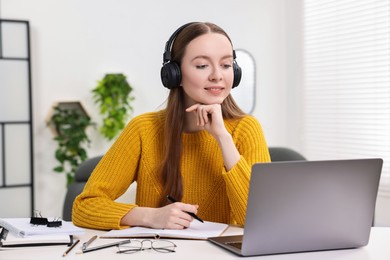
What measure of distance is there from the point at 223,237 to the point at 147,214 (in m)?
0.25

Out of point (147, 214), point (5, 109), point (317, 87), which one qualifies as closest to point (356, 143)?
point (317, 87)

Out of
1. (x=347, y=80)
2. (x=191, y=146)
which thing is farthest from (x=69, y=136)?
(x=191, y=146)

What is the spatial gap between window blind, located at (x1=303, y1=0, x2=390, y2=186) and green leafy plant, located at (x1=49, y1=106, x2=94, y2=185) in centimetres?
162

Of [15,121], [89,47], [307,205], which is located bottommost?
[307,205]

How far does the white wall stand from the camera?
12.7 ft

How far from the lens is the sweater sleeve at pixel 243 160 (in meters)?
1.63

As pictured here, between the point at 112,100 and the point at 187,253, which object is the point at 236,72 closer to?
the point at 187,253

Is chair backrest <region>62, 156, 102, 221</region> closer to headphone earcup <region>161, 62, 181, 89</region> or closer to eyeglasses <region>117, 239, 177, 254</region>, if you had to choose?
headphone earcup <region>161, 62, 181, 89</region>

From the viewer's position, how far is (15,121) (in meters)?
3.81

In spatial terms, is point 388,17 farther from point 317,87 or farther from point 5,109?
point 5,109

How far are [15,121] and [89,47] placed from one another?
0.70 m

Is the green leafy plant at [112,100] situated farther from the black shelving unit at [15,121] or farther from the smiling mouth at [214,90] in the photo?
the smiling mouth at [214,90]

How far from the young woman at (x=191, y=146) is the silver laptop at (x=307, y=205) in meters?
0.37

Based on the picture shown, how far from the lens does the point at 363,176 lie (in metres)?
1.28
